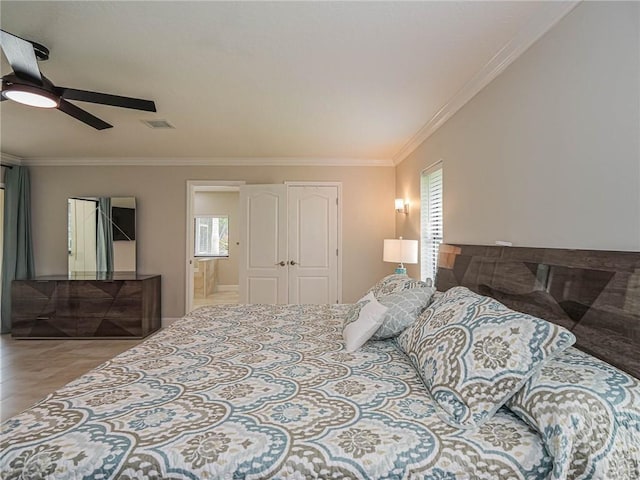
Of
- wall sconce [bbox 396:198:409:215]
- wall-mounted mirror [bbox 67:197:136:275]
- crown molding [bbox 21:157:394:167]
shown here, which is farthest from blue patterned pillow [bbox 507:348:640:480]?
wall-mounted mirror [bbox 67:197:136:275]

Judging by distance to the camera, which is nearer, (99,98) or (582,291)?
(582,291)

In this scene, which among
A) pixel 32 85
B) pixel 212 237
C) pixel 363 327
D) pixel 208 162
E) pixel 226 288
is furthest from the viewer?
pixel 212 237

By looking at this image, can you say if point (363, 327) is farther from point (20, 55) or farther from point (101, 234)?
point (101, 234)

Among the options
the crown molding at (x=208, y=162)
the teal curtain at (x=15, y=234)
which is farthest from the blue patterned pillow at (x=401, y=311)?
the teal curtain at (x=15, y=234)

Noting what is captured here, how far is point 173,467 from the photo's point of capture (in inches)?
39.5

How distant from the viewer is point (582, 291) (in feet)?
4.82

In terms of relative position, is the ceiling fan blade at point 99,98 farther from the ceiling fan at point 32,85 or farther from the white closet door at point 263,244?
the white closet door at point 263,244

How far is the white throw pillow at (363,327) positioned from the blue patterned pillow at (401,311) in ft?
0.15

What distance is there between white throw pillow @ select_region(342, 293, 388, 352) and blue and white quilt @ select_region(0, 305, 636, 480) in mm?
258

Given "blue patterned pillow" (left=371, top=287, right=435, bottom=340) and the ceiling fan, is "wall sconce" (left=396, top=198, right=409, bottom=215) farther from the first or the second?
the ceiling fan

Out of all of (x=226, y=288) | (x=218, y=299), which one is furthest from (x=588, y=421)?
(x=226, y=288)

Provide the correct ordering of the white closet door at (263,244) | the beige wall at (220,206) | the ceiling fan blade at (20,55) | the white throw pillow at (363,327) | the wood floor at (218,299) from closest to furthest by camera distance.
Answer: the ceiling fan blade at (20,55) < the white throw pillow at (363,327) < the white closet door at (263,244) < the wood floor at (218,299) < the beige wall at (220,206)

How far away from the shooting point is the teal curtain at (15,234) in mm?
4887

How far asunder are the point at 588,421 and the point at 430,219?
3.06 m
